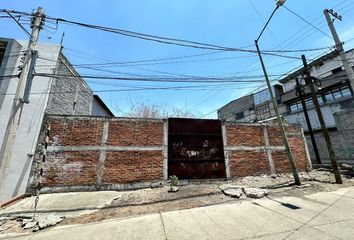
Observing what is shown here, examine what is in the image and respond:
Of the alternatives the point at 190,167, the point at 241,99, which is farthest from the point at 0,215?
the point at 241,99

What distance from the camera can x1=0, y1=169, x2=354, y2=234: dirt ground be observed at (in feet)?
20.9

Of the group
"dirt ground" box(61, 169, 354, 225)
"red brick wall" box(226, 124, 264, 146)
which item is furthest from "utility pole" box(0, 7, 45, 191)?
"red brick wall" box(226, 124, 264, 146)

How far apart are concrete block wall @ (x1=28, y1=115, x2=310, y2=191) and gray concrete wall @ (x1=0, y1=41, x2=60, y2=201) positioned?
0.48 m

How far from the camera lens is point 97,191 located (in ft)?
30.5

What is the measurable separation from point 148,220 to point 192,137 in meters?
6.43

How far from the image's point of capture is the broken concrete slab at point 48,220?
572cm

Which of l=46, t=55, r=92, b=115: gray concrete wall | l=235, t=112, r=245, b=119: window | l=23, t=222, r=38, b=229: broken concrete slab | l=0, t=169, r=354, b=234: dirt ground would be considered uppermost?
l=235, t=112, r=245, b=119: window

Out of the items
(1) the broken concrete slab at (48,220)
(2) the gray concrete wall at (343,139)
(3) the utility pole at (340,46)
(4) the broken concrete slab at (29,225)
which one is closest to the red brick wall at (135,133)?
(1) the broken concrete slab at (48,220)

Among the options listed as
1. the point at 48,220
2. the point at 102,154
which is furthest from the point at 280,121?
the point at 48,220

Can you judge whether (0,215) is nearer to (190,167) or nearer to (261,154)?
(190,167)

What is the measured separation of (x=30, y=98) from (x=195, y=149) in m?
9.62

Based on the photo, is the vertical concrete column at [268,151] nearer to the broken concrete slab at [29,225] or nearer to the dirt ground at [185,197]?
the dirt ground at [185,197]

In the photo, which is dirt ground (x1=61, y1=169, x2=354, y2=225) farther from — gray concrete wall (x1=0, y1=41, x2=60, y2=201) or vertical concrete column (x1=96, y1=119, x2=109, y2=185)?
gray concrete wall (x1=0, y1=41, x2=60, y2=201)

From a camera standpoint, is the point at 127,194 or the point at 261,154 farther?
the point at 261,154
